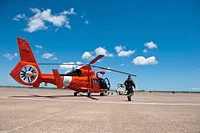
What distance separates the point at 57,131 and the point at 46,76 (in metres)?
18.4

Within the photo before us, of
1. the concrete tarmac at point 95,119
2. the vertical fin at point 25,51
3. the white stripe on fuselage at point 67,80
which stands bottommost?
the concrete tarmac at point 95,119

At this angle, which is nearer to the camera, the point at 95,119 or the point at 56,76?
the point at 95,119

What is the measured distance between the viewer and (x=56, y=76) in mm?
22016

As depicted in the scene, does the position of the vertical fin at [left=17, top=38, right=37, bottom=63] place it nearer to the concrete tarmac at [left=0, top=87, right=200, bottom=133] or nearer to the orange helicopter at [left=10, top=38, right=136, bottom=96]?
the orange helicopter at [left=10, top=38, right=136, bottom=96]

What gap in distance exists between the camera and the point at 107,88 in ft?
100

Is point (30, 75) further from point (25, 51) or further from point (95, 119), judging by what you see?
point (95, 119)

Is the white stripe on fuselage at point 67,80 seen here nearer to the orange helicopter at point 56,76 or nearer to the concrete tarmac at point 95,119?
the orange helicopter at point 56,76

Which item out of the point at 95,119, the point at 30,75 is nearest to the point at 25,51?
the point at 30,75

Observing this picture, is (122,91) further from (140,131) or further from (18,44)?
(140,131)

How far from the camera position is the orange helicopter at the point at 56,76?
2024cm

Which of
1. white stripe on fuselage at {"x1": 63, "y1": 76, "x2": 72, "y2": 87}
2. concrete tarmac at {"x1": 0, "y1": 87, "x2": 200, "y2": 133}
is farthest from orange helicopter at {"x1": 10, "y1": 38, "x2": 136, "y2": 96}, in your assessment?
concrete tarmac at {"x1": 0, "y1": 87, "x2": 200, "y2": 133}

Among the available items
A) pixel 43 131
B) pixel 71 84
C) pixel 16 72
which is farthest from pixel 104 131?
pixel 71 84

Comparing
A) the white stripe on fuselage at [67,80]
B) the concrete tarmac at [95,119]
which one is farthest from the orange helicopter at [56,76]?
the concrete tarmac at [95,119]

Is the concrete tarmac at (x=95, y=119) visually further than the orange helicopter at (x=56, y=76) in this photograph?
No
